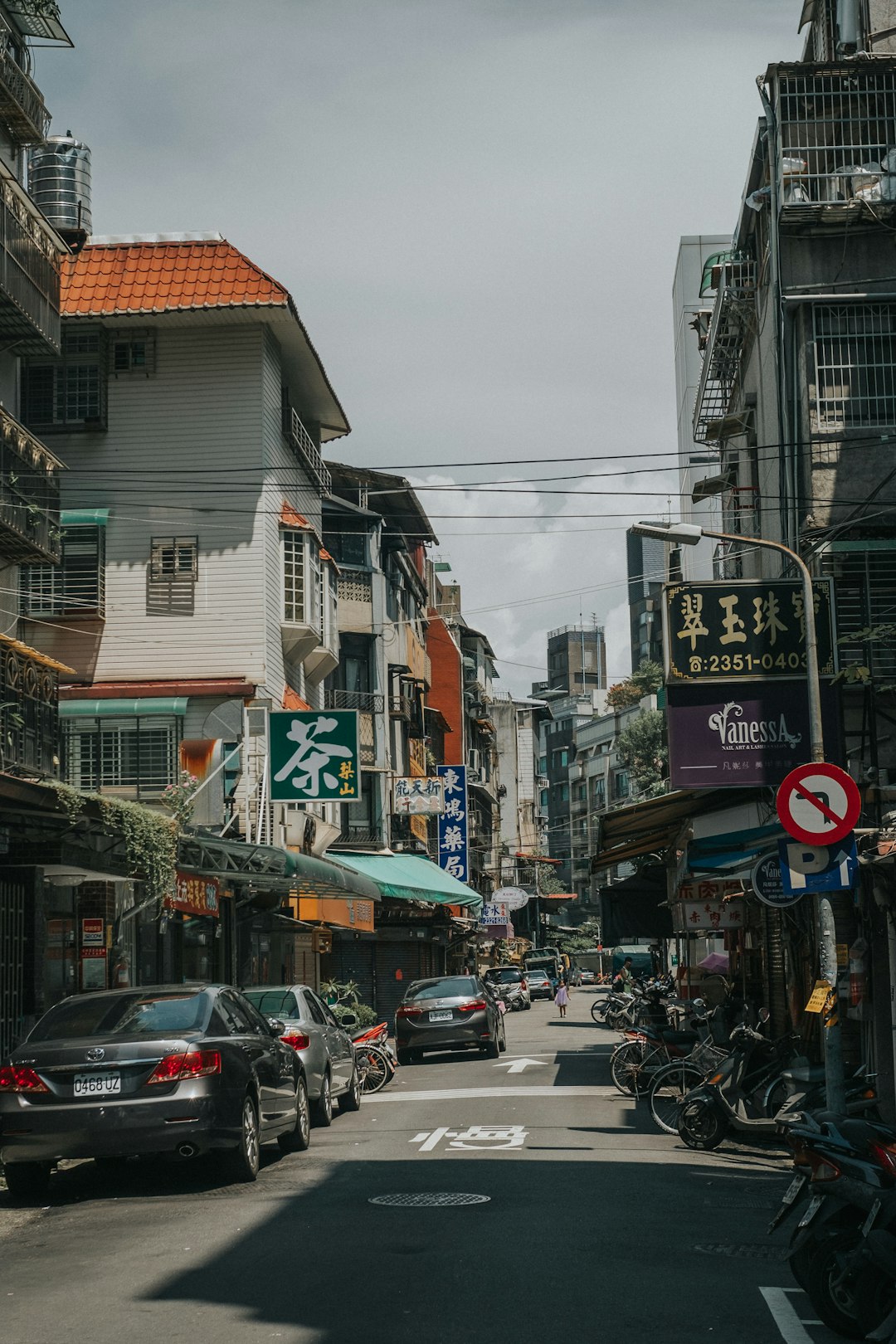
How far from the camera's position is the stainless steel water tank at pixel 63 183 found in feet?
101

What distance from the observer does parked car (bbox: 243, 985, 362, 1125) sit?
58.2ft

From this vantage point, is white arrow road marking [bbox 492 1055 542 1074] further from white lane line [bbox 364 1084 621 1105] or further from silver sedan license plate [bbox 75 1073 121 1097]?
silver sedan license plate [bbox 75 1073 121 1097]

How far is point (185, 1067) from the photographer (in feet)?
39.7

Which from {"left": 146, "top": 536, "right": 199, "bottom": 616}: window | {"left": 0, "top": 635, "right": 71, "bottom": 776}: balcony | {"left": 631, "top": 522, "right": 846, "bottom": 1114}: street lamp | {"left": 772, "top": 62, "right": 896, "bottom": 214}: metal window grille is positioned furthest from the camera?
{"left": 146, "top": 536, "right": 199, "bottom": 616}: window

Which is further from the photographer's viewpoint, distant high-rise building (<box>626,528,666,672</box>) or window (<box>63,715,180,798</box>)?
distant high-rise building (<box>626,528,666,672</box>)

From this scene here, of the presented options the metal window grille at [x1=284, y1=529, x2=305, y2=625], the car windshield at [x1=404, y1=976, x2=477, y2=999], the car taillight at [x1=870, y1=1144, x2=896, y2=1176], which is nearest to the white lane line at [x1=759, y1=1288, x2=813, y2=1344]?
the car taillight at [x1=870, y1=1144, x2=896, y2=1176]

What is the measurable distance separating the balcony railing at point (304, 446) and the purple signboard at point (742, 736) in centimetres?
1766

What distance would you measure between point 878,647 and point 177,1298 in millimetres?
14826

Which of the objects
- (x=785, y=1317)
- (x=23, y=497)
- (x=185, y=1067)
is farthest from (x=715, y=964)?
(x=785, y=1317)

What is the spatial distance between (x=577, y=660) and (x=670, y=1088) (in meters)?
139

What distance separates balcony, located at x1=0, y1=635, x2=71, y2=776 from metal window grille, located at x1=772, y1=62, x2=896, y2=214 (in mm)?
12705

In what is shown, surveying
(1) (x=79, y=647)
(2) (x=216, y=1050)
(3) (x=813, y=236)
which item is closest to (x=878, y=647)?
(3) (x=813, y=236)

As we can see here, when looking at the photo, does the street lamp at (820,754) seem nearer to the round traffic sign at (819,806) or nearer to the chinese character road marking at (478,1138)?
the round traffic sign at (819,806)

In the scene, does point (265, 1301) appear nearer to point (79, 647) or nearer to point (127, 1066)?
point (127, 1066)
